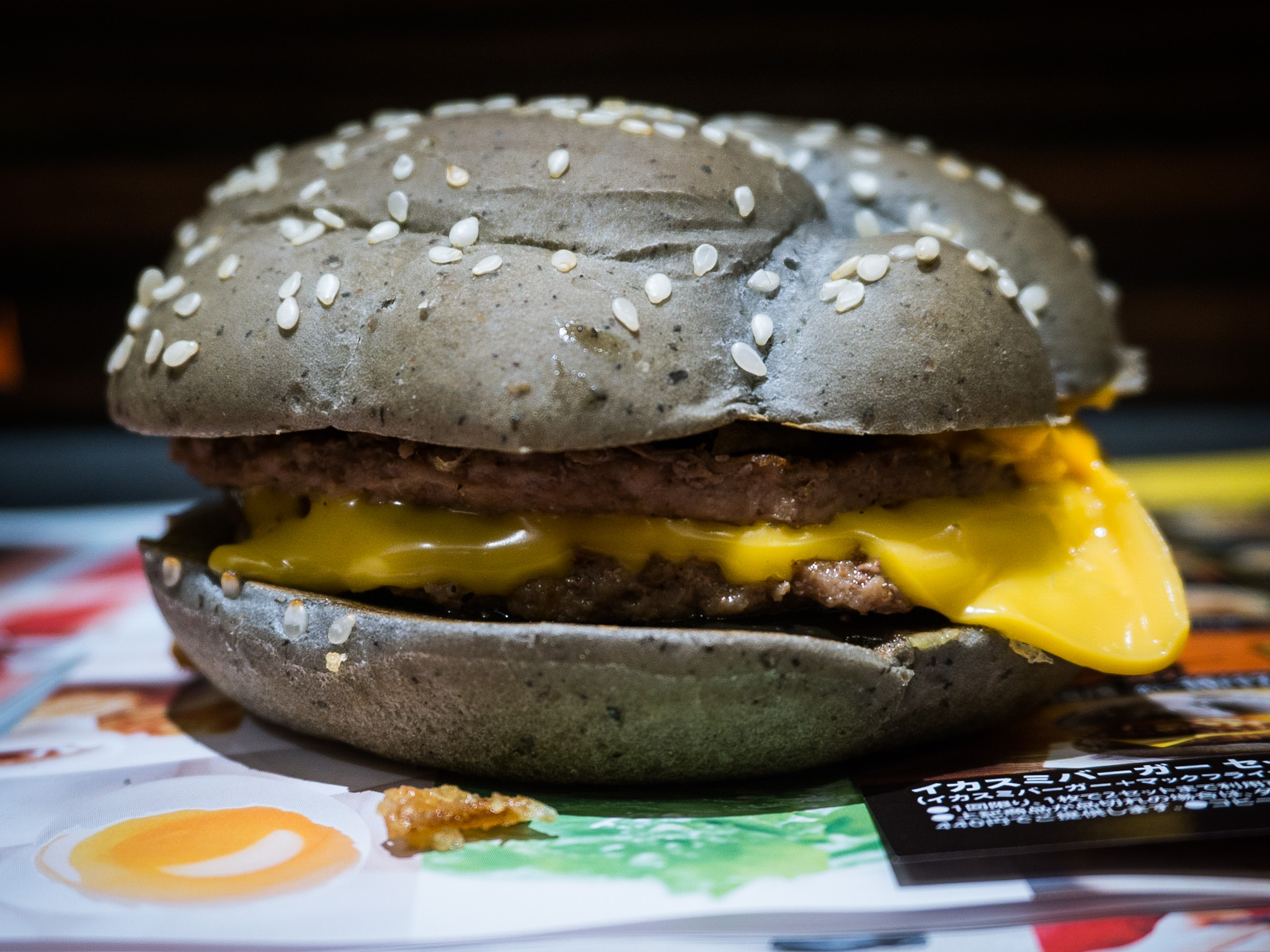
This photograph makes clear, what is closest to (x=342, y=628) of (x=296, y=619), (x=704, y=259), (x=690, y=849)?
(x=296, y=619)

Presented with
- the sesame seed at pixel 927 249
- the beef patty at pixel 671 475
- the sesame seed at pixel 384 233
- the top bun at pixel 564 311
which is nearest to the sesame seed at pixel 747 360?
the top bun at pixel 564 311

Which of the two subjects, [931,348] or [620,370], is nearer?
[620,370]

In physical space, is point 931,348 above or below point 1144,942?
above

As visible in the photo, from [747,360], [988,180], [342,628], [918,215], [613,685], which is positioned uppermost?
[988,180]

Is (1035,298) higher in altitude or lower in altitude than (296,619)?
higher

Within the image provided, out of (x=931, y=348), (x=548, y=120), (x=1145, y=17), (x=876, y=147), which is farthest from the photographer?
(x=1145, y=17)

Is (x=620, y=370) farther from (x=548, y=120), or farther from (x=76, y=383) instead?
(x=76, y=383)

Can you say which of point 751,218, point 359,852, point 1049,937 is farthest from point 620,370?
point 1049,937

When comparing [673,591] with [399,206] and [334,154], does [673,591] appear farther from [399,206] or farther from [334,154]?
[334,154]
